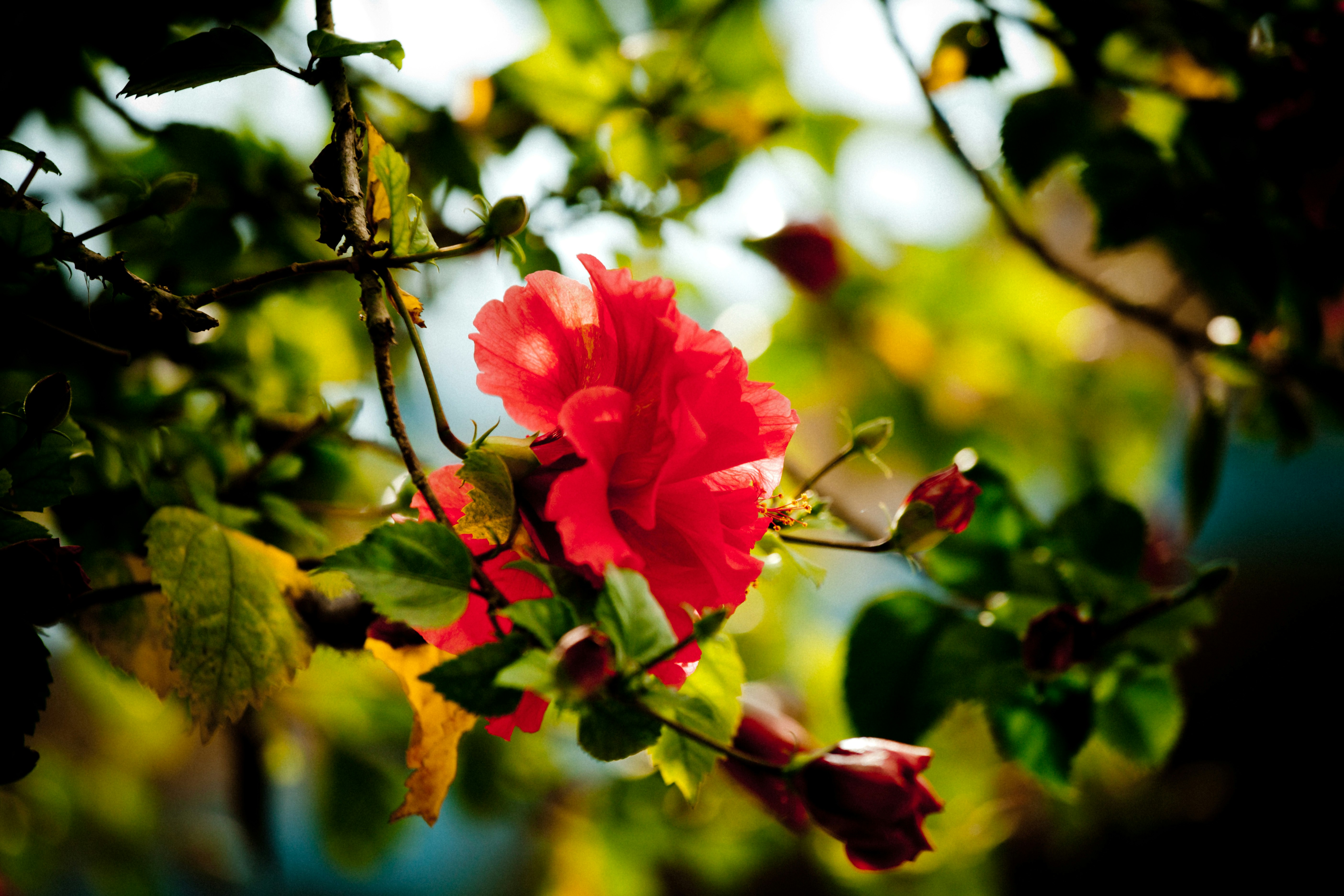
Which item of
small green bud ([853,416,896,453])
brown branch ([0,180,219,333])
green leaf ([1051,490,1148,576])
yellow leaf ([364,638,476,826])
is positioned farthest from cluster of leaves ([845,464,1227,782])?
brown branch ([0,180,219,333])

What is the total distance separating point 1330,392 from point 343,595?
657mm

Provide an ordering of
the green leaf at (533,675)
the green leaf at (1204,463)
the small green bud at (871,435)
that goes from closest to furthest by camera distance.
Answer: the green leaf at (533,675) < the small green bud at (871,435) < the green leaf at (1204,463)

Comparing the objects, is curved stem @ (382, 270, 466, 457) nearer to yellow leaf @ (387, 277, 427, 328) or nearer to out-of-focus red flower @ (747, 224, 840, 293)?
yellow leaf @ (387, 277, 427, 328)

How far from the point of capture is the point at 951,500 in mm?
287

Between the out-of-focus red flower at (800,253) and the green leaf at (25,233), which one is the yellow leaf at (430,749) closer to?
the green leaf at (25,233)

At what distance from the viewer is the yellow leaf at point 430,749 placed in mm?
260

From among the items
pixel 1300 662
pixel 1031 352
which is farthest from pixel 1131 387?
pixel 1300 662

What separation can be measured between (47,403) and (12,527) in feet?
0.13

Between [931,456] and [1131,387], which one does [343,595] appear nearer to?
[931,456]

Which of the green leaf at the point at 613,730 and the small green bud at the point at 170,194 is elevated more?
the small green bud at the point at 170,194

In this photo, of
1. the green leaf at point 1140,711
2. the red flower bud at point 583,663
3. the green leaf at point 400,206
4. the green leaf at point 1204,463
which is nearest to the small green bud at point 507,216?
the green leaf at point 400,206

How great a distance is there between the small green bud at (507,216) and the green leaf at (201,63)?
0.11m

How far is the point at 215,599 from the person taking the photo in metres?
0.28

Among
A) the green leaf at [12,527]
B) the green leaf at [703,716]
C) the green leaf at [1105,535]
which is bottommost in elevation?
the green leaf at [1105,535]
